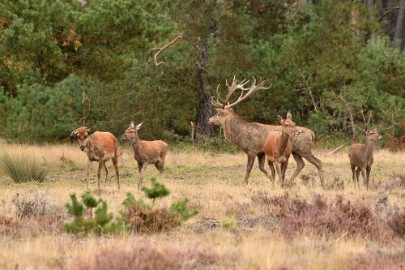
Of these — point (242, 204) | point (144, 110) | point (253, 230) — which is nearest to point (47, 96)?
point (144, 110)

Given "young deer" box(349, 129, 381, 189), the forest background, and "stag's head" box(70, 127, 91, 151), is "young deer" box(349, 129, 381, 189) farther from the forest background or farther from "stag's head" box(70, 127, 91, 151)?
the forest background

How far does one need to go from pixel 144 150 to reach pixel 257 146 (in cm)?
245

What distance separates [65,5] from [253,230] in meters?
11.3

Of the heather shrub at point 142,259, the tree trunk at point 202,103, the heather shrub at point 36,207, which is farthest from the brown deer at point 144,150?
the heather shrub at point 142,259

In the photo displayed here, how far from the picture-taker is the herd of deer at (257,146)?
16500 mm

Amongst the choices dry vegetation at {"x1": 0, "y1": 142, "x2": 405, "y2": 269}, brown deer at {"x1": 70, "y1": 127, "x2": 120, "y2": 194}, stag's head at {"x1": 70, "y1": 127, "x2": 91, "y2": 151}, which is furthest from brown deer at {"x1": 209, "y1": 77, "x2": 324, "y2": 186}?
stag's head at {"x1": 70, "y1": 127, "x2": 91, "y2": 151}

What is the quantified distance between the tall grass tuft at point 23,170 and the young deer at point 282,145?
5.31m

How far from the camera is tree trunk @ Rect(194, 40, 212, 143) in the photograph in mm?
26844

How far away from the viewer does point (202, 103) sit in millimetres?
27875

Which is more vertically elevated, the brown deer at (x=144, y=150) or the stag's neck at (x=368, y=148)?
the stag's neck at (x=368, y=148)

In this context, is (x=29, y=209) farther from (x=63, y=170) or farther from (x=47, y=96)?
(x=47, y=96)

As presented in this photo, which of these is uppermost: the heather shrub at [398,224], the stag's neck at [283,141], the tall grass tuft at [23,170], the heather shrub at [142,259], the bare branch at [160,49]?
Answer: the bare branch at [160,49]

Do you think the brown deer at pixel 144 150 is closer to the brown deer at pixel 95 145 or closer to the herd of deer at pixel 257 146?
the herd of deer at pixel 257 146

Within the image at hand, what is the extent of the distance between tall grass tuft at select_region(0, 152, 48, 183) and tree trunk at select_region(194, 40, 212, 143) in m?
8.96
